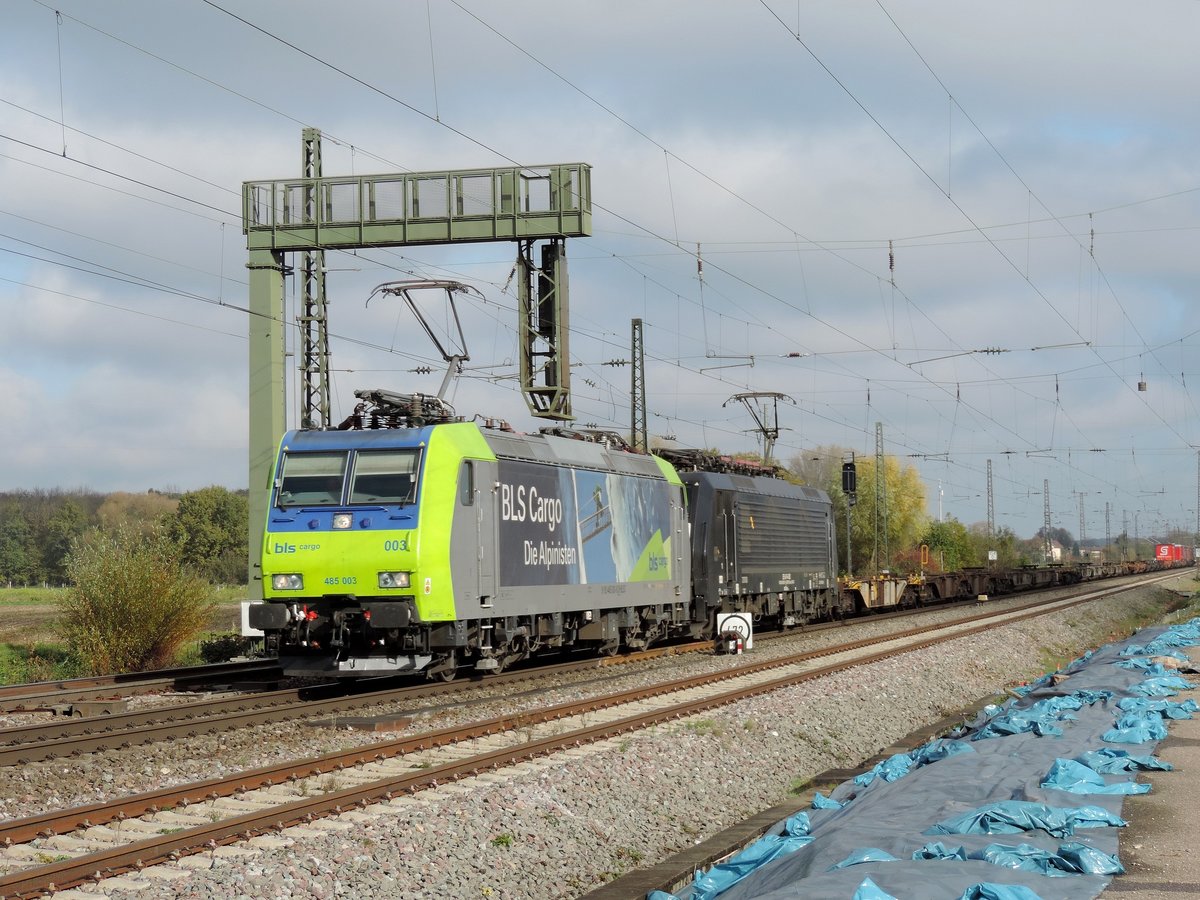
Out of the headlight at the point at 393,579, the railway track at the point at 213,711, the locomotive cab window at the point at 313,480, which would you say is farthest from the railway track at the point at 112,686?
the headlight at the point at 393,579

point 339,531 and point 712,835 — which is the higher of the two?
point 339,531

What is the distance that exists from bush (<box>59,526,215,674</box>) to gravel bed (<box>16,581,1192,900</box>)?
28.4 ft

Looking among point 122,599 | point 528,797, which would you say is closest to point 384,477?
point 528,797

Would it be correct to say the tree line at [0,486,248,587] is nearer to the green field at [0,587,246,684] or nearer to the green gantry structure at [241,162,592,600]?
the green field at [0,587,246,684]

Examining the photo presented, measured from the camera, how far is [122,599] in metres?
22.7

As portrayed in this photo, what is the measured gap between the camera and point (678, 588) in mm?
26141

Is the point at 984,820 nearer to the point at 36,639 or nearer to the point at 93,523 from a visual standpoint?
the point at 36,639

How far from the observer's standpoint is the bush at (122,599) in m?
22.5

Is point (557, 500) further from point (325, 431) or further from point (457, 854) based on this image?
point (457, 854)

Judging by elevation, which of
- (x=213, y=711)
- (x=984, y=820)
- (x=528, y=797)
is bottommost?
(x=528, y=797)

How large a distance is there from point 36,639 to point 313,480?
17.4 metres

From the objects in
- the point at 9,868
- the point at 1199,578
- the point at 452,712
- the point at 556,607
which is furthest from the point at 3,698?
the point at 1199,578

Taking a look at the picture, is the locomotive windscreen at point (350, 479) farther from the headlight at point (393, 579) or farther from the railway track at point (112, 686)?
the railway track at point (112, 686)

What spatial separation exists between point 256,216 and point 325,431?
1002 centimetres
